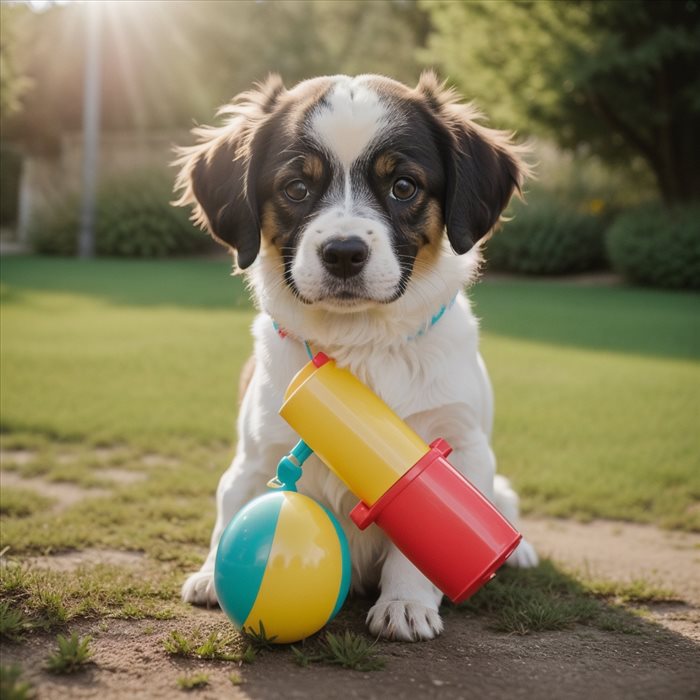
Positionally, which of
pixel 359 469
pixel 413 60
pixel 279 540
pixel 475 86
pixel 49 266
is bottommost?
pixel 49 266

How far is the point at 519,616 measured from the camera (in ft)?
10.4

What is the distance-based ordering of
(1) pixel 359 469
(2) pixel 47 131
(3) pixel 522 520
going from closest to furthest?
(1) pixel 359 469 → (3) pixel 522 520 → (2) pixel 47 131

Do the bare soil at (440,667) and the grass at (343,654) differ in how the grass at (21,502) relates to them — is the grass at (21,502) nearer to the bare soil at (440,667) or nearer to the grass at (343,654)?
the bare soil at (440,667)

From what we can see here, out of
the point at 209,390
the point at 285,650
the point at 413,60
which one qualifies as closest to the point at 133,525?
the point at 285,650

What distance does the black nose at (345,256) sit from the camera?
9.80ft

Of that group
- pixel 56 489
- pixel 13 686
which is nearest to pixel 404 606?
pixel 13 686

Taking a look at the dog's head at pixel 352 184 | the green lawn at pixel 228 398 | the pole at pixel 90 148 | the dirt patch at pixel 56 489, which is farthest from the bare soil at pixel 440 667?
the pole at pixel 90 148

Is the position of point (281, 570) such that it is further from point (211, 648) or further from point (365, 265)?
point (365, 265)

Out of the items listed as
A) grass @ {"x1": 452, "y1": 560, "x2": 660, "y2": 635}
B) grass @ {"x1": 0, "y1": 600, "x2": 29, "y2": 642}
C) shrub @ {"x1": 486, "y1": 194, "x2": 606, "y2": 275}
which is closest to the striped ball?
grass @ {"x1": 0, "y1": 600, "x2": 29, "y2": 642}

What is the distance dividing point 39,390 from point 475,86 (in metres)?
16.9

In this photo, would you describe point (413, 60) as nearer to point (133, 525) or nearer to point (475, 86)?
point (475, 86)

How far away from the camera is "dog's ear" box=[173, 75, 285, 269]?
3.47 meters

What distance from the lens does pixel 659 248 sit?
57.4ft

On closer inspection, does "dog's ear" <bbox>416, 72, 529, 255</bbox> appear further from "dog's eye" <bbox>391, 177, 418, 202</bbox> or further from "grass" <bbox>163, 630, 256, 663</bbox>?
"grass" <bbox>163, 630, 256, 663</bbox>
